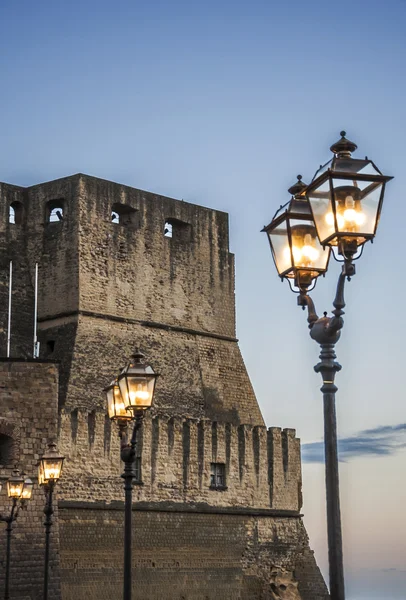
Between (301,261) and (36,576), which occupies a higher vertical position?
(301,261)

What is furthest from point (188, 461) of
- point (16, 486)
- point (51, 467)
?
point (51, 467)

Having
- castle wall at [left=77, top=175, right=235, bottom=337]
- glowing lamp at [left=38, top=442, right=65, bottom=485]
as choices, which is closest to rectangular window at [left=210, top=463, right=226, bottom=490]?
castle wall at [left=77, top=175, right=235, bottom=337]

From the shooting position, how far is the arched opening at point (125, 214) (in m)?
36.0

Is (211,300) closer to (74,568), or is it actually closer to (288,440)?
(288,440)

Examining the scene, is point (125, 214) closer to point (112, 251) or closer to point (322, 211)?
point (112, 251)

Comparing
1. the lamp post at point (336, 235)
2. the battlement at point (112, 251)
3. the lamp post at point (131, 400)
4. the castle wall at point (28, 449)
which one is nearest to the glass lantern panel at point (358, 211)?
the lamp post at point (336, 235)

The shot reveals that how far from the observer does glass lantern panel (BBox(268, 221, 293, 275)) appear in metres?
10.3

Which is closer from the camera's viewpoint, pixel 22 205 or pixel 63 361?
pixel 63 361

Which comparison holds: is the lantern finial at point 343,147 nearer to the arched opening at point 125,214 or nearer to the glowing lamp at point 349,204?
the glowing lamp at point 349,204

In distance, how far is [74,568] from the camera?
97.4 ft

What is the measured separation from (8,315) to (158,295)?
5.05 m

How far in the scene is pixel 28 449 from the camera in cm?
2788

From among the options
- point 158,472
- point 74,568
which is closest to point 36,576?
point 74,568

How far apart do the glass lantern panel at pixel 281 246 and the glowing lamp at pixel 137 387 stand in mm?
3835
